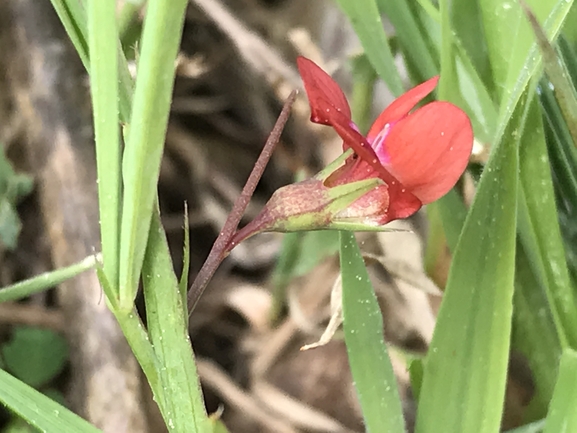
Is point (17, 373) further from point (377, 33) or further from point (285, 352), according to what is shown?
point (377, 33)

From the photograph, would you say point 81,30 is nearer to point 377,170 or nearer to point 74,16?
point 74,16

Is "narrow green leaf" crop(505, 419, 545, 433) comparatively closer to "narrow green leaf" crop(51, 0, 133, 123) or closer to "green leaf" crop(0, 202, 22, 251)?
"narrow green leaf" crop(51, 0, 133, 123)

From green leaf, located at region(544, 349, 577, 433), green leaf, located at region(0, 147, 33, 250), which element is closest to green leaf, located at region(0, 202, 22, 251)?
green leaf, located at region(0, 147, 33, 250)

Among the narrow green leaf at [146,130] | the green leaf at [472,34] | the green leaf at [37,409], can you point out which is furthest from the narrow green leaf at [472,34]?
the green leaf at [37,409]

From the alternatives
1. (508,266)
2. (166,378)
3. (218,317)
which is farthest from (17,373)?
(508,266)

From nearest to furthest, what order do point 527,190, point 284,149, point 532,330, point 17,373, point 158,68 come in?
point 158,68, point 527,190, point 532,330, point 17,373, point 284,149

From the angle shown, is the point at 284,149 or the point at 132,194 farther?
the point at 284,149

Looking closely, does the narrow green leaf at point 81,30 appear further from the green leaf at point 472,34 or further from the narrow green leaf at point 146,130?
the green leaf at point 472,34

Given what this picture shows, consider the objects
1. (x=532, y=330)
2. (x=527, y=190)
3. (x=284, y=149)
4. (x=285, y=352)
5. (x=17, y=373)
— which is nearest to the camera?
(x=527, y=190)
